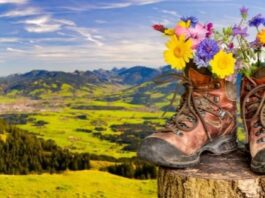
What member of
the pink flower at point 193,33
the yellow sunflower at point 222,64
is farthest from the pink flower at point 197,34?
the yellow sunflower at point 222,64

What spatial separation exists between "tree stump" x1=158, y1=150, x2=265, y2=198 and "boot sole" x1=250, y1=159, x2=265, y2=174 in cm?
10

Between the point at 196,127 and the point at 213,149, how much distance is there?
523mm

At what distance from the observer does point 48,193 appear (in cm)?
3969

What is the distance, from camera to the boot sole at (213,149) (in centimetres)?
691

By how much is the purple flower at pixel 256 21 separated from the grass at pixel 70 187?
110 feet

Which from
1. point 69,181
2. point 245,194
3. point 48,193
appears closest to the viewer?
point 245,194

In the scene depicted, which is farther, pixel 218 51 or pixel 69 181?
pixel 69 181

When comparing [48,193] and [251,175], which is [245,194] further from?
[48,193]

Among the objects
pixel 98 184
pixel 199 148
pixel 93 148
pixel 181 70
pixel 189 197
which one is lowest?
pixel 93 148

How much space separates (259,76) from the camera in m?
7.19

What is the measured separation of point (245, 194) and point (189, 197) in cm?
77

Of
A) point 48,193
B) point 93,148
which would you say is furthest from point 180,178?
point 93,148

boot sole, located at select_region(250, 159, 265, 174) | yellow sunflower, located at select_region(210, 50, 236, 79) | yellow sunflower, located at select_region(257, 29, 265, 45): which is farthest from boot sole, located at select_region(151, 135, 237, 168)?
yellow sunflower, located at select_region(257, 29, 265, 45)

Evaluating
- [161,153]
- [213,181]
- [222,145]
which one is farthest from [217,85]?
[213,181]
